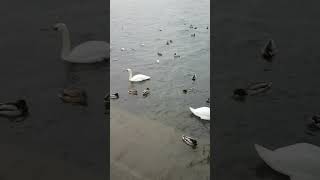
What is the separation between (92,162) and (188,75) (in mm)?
398

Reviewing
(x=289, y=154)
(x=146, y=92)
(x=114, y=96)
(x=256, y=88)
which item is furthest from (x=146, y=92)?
(x=289, y=154)

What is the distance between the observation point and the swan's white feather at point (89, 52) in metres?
0.90

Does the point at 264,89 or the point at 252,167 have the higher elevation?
the point at 264,89

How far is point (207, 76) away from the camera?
0.96m

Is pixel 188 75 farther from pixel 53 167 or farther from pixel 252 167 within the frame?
pixel 53 167

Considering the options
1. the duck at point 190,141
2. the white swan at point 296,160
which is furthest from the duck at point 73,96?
the white swan at point 296,160

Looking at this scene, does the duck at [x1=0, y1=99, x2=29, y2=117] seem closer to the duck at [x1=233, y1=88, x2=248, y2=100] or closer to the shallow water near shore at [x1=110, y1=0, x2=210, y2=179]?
the shallow water near shore at [x1=110, y1=0, x2=210, y2=179]

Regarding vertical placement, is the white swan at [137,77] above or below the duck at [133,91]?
above

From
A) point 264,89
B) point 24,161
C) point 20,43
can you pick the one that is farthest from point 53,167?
point 264,89

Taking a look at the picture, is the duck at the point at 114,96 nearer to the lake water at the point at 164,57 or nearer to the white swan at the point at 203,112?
the lake water at the point at 164,57

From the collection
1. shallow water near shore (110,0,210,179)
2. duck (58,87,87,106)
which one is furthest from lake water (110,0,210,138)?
duck (58,87,87,106)

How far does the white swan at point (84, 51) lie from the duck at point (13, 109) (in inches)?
6.9

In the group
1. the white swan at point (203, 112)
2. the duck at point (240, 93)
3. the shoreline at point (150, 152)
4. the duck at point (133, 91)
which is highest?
the duck at point (240, 93)

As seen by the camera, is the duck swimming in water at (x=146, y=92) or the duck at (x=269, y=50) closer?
the duck at (x=269, y=50)
